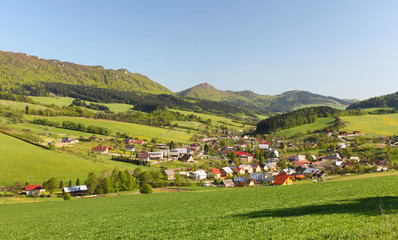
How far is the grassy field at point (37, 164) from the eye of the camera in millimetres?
66312

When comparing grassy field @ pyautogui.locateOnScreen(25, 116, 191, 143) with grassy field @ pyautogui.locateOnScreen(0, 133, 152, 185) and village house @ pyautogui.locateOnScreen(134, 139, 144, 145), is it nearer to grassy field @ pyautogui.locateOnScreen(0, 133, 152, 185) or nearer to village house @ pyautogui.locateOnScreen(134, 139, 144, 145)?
village house @ pyautogui.locateOnScreen(134, 139, 144, 145)

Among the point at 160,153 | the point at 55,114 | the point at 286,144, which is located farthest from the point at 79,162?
the point at 286,144

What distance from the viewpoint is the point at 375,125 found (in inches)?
6122

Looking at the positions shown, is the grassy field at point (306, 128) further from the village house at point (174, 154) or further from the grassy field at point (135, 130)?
the village house at point (174, 154)

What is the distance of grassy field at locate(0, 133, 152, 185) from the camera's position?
6631cm

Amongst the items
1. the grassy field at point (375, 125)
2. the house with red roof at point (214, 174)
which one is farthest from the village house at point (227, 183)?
the grassy field at point (375, 125)

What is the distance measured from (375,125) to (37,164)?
627 ft

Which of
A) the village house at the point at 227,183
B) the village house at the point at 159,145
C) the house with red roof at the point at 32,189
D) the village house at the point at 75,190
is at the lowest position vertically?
the village house at the point at 227,183

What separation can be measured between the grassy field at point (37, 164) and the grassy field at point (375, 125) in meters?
144

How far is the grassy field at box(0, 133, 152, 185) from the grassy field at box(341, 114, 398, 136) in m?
144

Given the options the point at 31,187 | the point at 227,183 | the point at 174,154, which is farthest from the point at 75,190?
the point at 174,154

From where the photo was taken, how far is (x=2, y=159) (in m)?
71.8

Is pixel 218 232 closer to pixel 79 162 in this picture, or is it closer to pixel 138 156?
pixel 79 162

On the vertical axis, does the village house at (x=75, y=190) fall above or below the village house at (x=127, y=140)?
below
